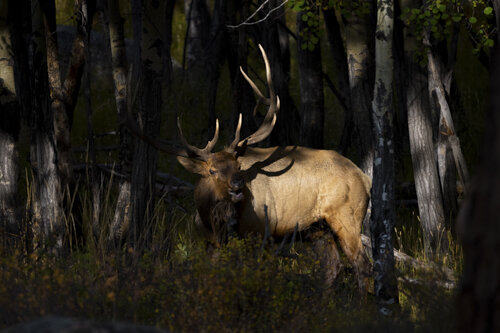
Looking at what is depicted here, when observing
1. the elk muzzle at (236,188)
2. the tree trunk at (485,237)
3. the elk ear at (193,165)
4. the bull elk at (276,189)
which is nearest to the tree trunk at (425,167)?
Result: the bull elk at (276,189)

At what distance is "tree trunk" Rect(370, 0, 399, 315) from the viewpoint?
600 centimetres

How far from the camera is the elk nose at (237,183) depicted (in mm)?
6727

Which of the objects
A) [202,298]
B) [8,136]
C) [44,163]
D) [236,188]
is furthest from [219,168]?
[202,298]

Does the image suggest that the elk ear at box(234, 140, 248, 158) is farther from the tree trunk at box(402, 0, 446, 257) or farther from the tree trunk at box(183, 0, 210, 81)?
the tree trunk at box(183, 0, 210, 81)

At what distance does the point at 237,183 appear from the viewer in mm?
6723

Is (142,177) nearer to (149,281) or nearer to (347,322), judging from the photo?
(149,281)

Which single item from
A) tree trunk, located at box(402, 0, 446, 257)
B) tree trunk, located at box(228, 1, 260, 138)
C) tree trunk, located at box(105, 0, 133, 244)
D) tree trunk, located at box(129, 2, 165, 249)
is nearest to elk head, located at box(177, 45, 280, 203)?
tree trunk, located at box(129, 2, 165, 249)

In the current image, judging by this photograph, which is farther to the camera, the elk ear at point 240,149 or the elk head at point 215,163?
the elk ear at point 240,149

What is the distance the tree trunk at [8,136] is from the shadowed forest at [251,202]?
0.01m

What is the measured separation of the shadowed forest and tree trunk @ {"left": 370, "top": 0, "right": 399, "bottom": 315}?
0.01 m

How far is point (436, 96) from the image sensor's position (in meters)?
9.15

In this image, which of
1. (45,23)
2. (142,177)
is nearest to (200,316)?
(142,177)

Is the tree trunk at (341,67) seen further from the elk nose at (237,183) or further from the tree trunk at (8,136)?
the tree trunk at (8,136)

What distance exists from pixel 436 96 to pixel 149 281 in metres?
5.53
